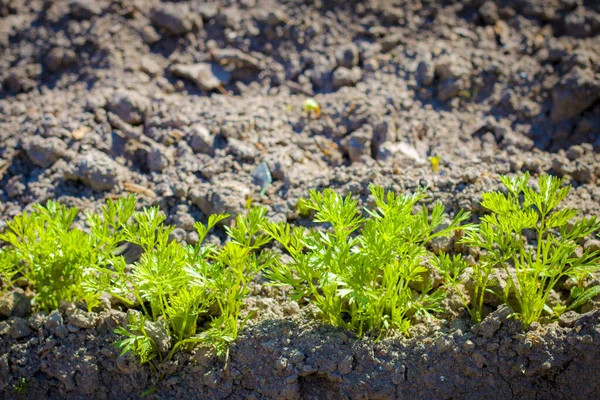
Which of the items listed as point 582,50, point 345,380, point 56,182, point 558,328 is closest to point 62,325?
point 56,182

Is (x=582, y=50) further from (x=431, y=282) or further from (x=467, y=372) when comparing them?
(x=467, y=372)

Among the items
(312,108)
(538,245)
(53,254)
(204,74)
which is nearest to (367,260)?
(538,245)

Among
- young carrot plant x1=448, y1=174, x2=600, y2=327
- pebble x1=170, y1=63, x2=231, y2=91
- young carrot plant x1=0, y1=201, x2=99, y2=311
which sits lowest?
young carrot plant x1=0, y1=201, x2=99, y2=311

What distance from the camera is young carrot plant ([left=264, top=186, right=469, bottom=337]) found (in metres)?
2.80

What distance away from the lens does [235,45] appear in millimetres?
4922

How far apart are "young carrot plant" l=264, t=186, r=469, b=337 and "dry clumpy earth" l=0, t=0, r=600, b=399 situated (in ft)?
0.53

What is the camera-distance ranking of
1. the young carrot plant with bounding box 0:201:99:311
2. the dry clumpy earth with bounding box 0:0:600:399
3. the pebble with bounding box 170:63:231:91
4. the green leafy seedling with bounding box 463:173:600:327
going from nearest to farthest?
the green leafy seedling with bounding box 463:173:600:327
the dry clumpy earth with bounding box 0:0:600:399
the young carrot plant with bounding box 0:201:99:311
the pebble with bounding box 170:63:231:91

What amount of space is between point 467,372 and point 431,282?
18.4 inches

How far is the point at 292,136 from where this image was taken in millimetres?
4258

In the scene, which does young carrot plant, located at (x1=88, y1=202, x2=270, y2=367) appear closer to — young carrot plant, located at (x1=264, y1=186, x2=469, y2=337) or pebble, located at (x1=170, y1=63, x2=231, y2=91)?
young carrot plant, located at (x1=264, y1=186, x2=469, y2=337)

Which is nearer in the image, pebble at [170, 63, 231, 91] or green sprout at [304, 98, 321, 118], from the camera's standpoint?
green sprout at [304, 98, 321, 118]

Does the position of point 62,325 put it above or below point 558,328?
below

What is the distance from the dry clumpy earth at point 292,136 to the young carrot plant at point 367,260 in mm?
160

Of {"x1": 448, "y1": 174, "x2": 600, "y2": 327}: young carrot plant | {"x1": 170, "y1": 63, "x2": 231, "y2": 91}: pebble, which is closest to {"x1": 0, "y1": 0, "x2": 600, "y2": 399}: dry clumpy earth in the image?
{"x1": 170, "y1": 63, "x2": 231, "y2": 91}: pebble
